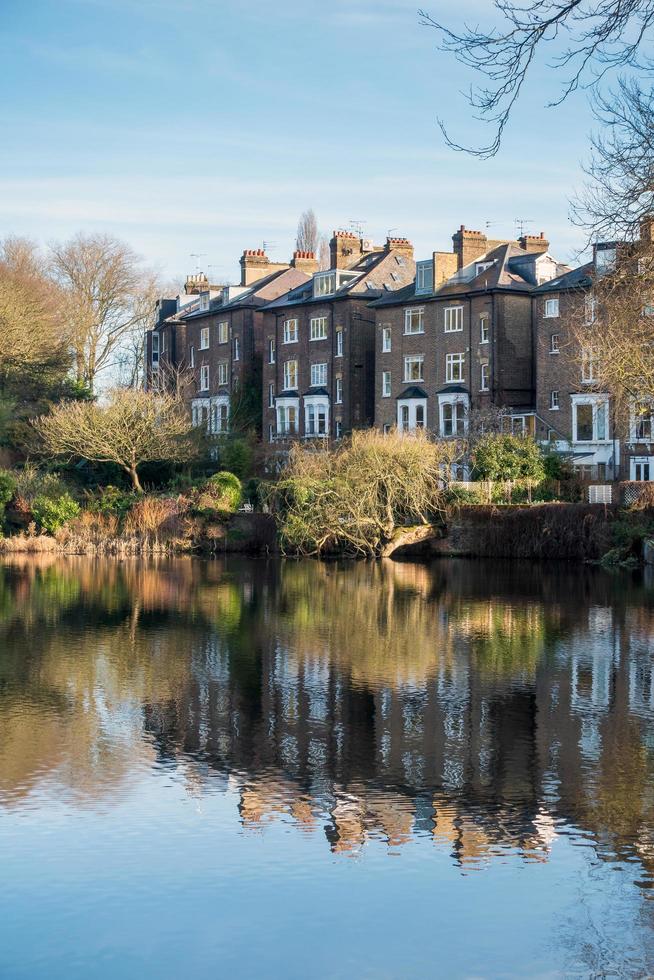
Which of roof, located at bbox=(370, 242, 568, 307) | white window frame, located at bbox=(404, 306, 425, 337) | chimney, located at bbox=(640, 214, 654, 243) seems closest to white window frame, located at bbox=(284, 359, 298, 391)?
roof, located at bbox=(370, 242, 568, 307)

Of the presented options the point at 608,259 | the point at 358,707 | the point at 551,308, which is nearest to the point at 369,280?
the point at 551,308

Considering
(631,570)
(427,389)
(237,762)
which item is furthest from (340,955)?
(427,389)

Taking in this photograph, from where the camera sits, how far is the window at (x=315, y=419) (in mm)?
66938

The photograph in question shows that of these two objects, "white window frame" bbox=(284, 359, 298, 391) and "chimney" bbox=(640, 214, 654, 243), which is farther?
"white window frame" bbox=(284, 359, 298, 391)

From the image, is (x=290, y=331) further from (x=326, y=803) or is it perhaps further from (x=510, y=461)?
(x=326, y=803)

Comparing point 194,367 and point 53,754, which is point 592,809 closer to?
point 53,754

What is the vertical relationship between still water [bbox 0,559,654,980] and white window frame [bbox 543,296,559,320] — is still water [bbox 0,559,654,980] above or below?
below

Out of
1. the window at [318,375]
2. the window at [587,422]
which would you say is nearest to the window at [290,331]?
the window at [318,375]

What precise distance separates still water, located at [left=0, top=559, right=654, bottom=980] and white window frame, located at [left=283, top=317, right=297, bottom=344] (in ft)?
148

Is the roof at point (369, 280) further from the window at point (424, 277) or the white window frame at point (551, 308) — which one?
the white window frame at point (551, 308)

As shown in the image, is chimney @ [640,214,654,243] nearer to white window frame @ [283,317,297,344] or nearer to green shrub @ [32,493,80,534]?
green shrub @ [32,493,80,534]

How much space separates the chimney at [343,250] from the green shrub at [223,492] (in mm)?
23367

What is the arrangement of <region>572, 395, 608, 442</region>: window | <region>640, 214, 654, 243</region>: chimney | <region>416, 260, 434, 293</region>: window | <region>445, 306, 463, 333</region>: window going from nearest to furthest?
<region>640, 214, 654, 243</region>: chimney → <region>572, 395, 608, 442</region>: window → <region>445, 306, 463, 333</region>: window → <region>416, 260, 434, 293</region>: window

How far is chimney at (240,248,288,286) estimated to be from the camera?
77938 mm
